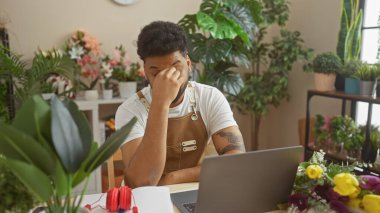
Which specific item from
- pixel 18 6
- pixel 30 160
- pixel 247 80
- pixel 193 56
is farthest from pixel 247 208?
pixel 18 6

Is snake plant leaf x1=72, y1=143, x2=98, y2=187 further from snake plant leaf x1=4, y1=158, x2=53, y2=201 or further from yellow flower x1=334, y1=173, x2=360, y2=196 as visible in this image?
yellow flower x1=334, y1=173, x2=360, y2=196

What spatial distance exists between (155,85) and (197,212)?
1.90 feet

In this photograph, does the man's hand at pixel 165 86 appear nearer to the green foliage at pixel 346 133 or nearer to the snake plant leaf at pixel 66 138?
the snake plant leaf at pixel 66 138

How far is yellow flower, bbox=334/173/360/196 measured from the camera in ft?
2.68

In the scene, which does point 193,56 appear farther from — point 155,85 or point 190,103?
point 155,85

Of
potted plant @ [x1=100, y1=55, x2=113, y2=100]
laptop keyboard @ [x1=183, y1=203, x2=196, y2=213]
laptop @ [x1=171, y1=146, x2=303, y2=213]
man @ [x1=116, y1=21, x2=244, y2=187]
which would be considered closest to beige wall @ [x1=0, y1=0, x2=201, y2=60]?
potted plant @ [x1=100, y1=55, x2=113, y2=100]

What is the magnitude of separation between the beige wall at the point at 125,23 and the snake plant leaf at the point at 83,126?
7.94 ft

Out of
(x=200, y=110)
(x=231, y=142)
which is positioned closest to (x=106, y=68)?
(x=200, y=110)

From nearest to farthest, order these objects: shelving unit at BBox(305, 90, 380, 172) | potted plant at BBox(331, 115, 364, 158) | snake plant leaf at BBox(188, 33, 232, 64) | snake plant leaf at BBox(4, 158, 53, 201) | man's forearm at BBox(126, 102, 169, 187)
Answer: snake plant leaf at BBox(4, 158, 53, 201)
man's forearm at BBox(126, 102, 169, 187)
shelving unit at BBox(305, 90, 380, 172)
potted plant at BBox(331, 115, 364, 158)
snake plant leaf at BBox(188, 33, 232, 64)

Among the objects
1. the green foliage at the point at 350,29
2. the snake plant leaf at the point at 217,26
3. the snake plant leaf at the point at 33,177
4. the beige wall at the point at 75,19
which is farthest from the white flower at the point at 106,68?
the snake plant leaf at the point at 33,177

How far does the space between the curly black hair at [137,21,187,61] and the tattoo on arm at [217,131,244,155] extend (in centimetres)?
40

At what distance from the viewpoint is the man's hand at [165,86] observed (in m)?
1.24

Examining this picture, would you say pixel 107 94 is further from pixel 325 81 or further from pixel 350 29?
pixel 350 29

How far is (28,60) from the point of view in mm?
2689
